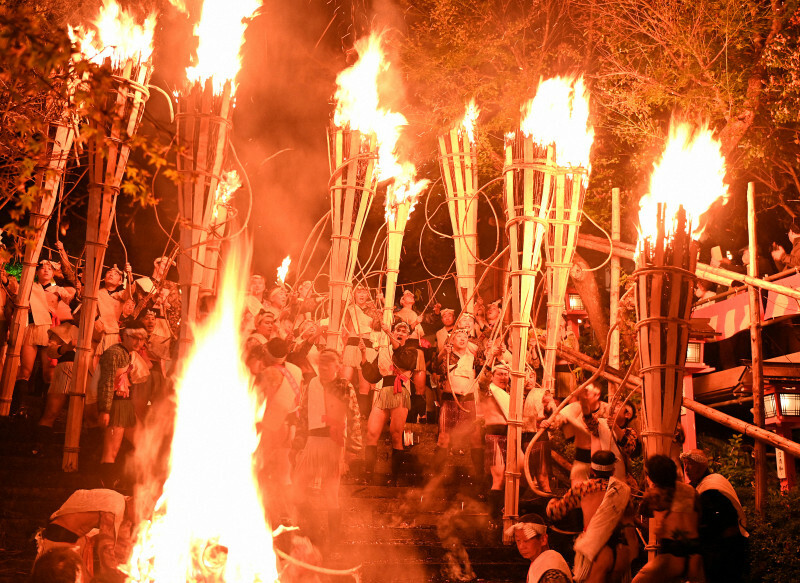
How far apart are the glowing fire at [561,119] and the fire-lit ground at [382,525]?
4457mm

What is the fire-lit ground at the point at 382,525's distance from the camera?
26.4 ft

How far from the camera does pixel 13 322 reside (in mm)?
10172

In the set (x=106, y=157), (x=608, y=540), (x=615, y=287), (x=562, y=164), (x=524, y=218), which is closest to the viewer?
(x=608, y=540)

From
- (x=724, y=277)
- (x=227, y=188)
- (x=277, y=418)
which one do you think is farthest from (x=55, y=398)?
(x=724, y=277)

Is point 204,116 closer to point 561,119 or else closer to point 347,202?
point 347,202

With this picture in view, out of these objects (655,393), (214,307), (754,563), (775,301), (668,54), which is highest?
(668,54)

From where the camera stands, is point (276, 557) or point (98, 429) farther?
point (98, 429)

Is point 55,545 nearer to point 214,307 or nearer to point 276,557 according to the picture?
point 276,557

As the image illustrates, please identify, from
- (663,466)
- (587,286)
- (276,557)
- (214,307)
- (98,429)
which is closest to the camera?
(663,466)

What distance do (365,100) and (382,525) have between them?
18.0 ft

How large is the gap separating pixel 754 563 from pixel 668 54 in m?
9.41

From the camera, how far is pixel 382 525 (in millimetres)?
9219

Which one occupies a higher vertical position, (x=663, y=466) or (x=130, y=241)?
(x=130, y=241)

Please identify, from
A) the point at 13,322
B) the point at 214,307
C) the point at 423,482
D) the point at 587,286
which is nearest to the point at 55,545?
the point at 214,307
